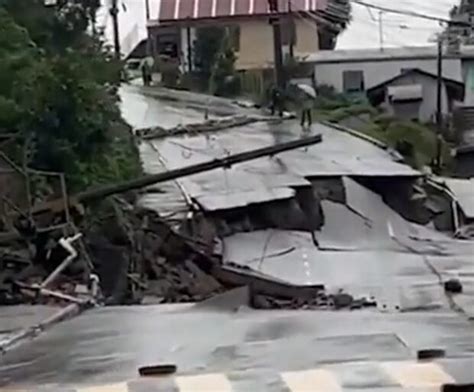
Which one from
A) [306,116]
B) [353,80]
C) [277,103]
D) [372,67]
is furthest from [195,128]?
[372,67]

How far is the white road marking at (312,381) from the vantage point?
6941 millimetres

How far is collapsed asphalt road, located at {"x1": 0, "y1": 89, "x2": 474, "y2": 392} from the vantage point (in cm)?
774

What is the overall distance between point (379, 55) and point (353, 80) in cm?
178

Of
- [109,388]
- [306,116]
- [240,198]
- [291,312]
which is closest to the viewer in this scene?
[109,388]

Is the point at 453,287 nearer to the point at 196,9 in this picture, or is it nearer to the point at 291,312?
the point at 291,312

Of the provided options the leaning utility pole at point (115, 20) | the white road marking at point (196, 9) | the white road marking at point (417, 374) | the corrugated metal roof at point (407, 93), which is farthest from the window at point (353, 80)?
the white road marking at point (417, 374)

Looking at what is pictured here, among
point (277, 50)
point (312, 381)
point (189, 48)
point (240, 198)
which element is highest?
point (277, 50)

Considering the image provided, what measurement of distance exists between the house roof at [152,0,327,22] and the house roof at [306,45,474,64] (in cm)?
192

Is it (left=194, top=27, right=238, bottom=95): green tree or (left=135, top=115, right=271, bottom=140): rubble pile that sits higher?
(left=194, top=27, right=238, bottom=95): green tree

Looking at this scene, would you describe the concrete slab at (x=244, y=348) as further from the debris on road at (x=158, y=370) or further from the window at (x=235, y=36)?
the window at (x=235, y=36)

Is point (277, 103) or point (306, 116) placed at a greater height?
point (277, 103)

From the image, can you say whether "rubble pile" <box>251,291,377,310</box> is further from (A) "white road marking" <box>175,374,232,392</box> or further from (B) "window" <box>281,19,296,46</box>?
(B) "window" <box>281,19,296,46</box>

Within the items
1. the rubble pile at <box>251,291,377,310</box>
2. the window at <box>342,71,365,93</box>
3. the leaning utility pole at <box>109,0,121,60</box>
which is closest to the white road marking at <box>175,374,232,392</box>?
the rubble pile at <box>251,291,377,310</box>

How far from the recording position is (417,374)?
7199 millimetres
